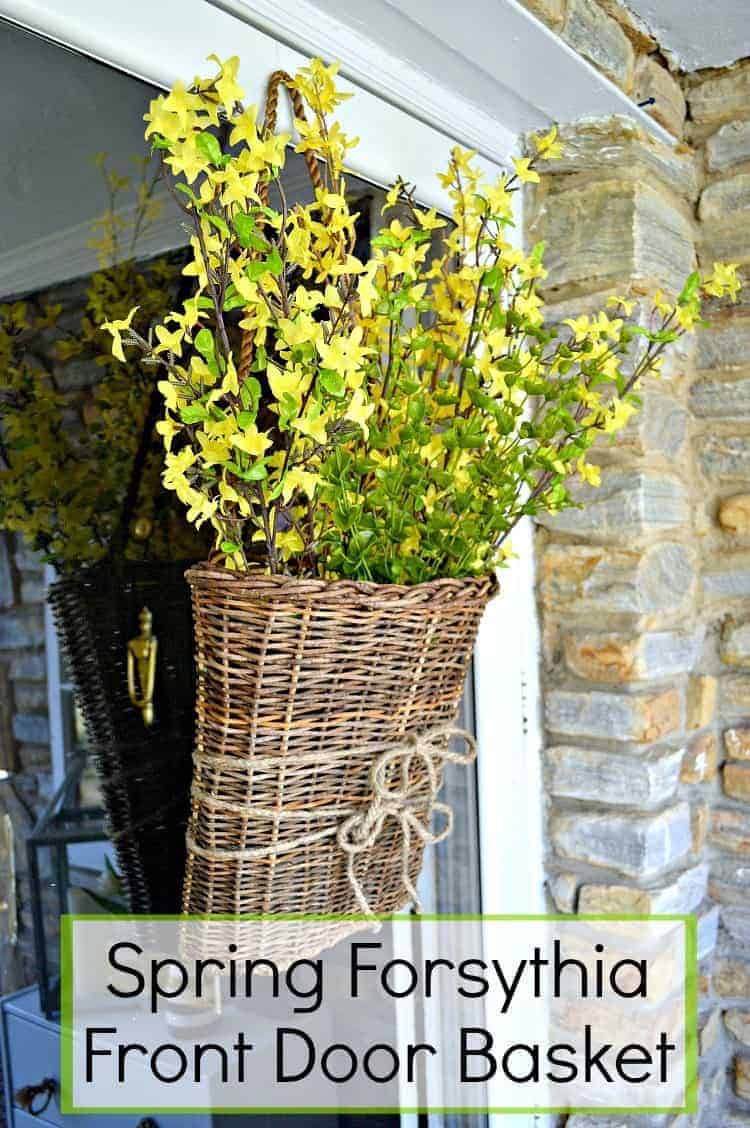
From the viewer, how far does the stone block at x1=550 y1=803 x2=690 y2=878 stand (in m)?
1.49

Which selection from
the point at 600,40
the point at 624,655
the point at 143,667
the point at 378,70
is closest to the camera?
the point at 143,667

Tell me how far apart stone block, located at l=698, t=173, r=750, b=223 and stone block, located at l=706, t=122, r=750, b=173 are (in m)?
0.03

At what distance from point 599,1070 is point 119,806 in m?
0.98

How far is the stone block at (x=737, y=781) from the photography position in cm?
165

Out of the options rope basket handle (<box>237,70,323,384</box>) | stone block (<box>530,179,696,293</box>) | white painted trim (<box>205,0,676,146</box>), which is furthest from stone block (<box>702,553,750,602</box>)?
→ rope basket handle (<box>237,70,323,384</box>)

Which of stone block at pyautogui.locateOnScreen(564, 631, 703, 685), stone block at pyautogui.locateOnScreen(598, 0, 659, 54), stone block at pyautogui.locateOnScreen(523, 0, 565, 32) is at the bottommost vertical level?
stone block at pyautogui.locateOnScreen(564, 631, 703, 685)

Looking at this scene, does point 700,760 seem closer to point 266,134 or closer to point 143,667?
point 143,667

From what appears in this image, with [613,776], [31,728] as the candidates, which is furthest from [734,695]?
[31,728]

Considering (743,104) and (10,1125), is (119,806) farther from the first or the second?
(743,104)

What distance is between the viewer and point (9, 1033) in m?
0.94

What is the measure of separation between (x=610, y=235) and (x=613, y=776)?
86cm

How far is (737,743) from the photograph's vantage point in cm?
166

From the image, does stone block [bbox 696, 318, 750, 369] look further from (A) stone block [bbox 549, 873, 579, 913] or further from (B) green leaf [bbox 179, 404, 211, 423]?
(B) green leaf [bbox 179, 404, 211, 423]

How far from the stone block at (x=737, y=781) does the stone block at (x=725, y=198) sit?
95 centimetres
